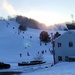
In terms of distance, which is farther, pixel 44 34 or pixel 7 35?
pixel 7 35

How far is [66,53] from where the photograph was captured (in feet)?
179

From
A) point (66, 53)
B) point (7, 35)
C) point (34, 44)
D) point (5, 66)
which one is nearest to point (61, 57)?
point (66, 53)

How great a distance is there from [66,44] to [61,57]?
2.68 metres

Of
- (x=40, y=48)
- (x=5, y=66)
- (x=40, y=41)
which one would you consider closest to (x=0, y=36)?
(x=40, y=41)

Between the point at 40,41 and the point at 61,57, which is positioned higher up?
the point at 40,41

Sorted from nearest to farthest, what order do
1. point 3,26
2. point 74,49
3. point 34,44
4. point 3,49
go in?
point 74,49
point 3,49
point 34,44
point 3,26

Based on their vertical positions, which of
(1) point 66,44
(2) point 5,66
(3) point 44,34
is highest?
(3) point 44,34

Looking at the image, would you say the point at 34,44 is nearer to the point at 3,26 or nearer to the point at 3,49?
the point at 3,49

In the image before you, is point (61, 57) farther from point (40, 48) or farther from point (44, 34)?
point (44, 34)

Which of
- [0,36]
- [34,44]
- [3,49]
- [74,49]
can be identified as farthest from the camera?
[0,36]

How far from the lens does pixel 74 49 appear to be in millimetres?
53688

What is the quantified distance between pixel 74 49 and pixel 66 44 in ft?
6.43

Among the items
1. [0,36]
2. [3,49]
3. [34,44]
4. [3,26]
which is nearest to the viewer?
[3,49]

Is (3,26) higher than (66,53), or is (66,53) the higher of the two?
(3,26)
